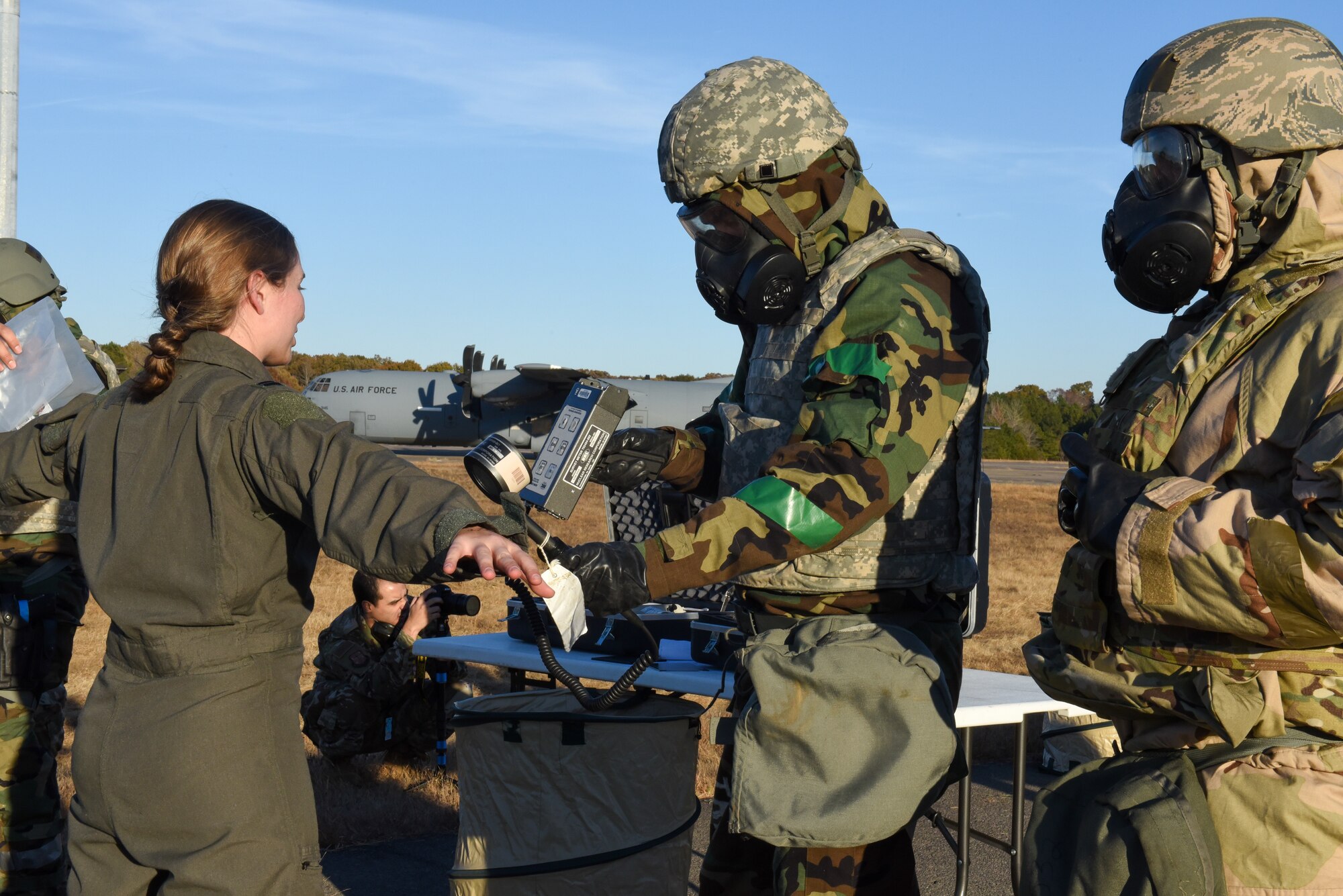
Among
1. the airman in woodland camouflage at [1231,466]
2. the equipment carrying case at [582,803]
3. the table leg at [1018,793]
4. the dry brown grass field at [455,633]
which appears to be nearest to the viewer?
the airman in woodland camouflage at [1231,466]

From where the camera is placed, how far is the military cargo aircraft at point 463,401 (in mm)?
34656

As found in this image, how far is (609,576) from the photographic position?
101 inches

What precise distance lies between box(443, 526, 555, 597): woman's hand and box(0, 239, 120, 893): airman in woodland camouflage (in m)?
2.64

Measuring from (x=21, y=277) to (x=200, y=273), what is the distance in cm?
233

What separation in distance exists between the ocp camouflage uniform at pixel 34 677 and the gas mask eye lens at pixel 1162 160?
3354mm

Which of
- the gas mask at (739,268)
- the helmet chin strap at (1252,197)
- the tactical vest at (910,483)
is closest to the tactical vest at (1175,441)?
the helmet chin strap at (1252,197)

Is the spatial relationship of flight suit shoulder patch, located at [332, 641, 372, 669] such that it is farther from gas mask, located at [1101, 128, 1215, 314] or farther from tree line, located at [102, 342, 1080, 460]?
tree line, located at [102, 342, 1080, 460]

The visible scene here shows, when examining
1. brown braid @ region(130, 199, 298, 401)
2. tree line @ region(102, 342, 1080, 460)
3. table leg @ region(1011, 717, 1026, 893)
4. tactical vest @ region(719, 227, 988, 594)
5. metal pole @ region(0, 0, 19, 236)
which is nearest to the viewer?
brown braid @ region(130, 199, 298, 401)

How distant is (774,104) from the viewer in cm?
309

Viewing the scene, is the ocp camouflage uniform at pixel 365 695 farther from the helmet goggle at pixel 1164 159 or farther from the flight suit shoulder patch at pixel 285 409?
the helmet goggle at pixel 1164 159

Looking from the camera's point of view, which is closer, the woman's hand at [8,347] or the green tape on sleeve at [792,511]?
the green tape on sleeve at [792,511]

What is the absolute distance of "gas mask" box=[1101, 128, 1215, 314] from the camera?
2.19 metres

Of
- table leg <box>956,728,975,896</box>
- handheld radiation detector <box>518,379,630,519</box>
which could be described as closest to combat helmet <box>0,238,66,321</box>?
handheld radiation detector <box>518,379,630,519</box>

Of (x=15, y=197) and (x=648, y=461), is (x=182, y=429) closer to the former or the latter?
(x=648, y=461)
